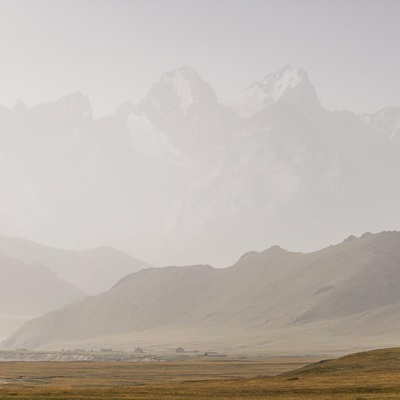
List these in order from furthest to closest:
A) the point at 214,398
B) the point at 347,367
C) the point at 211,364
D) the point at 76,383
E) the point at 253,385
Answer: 1. the point at 211,364
2. the point at 76,383
3. the point at 347,367
4. the point at 253,385
5. the point at 214,398

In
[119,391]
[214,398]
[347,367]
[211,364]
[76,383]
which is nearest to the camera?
[214,398]

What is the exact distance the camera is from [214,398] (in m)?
76.4

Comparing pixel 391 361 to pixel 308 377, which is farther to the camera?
pixel 391 361

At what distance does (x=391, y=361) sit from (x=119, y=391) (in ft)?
124

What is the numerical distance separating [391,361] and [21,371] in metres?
70.5

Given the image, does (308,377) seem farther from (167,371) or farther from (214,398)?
(167,371)

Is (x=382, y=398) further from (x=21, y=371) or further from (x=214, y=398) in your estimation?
(x=21, y=371)

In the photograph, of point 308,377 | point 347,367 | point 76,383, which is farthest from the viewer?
point 76,383

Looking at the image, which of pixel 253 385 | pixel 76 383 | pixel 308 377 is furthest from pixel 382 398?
pixel 76 383

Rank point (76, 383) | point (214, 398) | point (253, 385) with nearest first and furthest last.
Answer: point (214, 398) → point (253, 385) → point (76, 383)

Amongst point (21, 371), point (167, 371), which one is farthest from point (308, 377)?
point (21, 371)

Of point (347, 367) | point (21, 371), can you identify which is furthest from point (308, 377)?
point (21, 371)

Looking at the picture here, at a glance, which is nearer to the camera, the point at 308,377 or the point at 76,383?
the point at 308,377

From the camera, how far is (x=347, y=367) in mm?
105750
